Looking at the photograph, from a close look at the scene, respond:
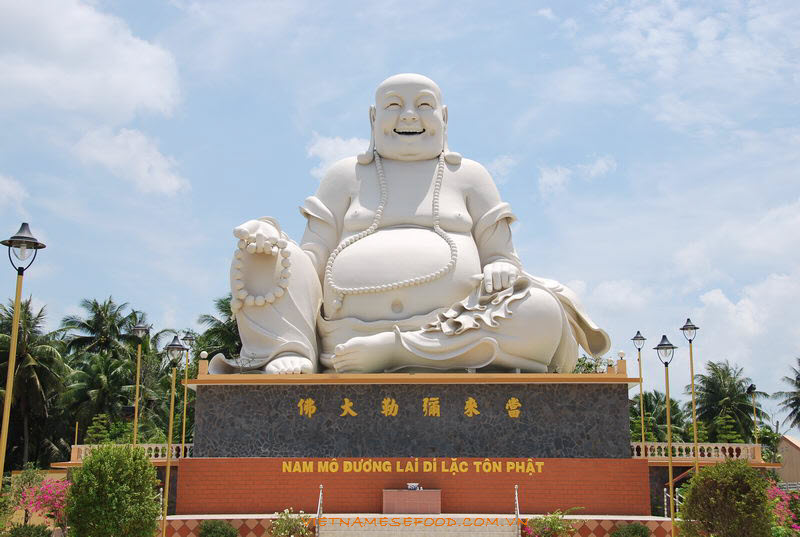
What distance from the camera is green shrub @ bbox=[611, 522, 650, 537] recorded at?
891 cm

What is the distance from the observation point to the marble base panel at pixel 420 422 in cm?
1034

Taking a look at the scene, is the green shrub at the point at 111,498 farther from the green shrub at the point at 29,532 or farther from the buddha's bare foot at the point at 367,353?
the buddha's bare foot at the point at 367,353

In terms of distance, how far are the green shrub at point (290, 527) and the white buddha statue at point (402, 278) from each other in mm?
2080

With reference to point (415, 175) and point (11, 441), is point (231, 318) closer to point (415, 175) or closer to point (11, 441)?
point (11, 441)

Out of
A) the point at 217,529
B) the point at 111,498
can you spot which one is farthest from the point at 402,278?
the point at 111,498

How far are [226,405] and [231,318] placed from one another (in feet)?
35.7

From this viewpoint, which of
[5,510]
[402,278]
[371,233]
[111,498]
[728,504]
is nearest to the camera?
[728,504]

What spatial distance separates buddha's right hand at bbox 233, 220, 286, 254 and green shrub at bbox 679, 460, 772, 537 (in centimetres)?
543

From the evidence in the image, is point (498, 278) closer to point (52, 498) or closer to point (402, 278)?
point (402, 278)

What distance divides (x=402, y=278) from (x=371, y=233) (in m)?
1.00

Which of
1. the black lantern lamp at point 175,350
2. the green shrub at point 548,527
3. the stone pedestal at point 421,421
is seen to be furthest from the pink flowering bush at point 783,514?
the black lantern lamp at point 175,350

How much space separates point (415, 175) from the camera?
477 inches

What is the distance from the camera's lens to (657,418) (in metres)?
24.5

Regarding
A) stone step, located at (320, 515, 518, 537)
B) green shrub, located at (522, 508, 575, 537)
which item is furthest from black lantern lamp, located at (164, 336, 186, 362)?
green shrub, located at (522, 508, 575, 537)
